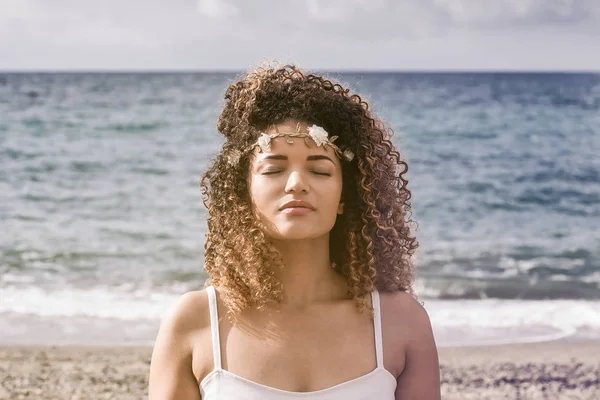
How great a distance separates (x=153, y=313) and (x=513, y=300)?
4.10m

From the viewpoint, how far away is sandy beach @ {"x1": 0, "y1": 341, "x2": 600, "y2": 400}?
647 cm

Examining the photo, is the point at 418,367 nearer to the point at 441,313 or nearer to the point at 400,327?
the point at 400,327

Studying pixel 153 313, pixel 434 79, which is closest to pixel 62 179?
pixel 153 313

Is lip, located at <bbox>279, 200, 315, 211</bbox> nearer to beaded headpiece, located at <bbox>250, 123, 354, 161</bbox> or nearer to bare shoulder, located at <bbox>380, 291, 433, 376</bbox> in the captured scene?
beaded headpiece, located at <bbox>250, 123, 354, 161</bbox>

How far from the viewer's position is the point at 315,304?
3.10m

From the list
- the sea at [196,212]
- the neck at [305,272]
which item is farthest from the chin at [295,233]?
the sea at [196,212]

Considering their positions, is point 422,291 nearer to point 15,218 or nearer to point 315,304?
point 315,304

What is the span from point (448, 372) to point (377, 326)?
411 cm

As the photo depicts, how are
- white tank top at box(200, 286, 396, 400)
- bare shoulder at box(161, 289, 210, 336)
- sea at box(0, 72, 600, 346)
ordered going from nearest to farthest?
white tank top at box(200, 286, 396, 400), bare shoulder at box(161, 289, 210, 336), sea at box(0, 72, 600, 346)

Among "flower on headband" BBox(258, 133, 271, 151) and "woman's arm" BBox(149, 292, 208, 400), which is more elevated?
"flower on headband" BBox(258, 133, 271, 151)

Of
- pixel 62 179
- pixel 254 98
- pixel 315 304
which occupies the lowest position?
pixel 315 304

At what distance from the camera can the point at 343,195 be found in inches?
124

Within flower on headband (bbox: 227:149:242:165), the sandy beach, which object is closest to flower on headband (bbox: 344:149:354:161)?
flower on headband (bbox: 227:149:242:165)

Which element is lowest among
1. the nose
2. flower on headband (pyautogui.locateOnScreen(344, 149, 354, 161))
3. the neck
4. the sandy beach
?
the sandy beach
